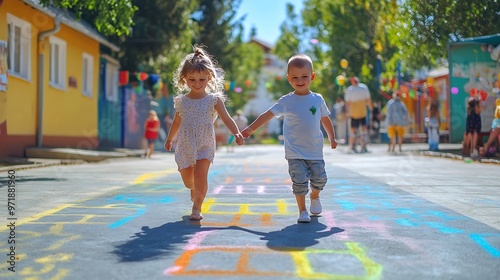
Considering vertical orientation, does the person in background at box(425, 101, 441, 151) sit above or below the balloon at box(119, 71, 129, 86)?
below

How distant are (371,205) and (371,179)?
10.7ft

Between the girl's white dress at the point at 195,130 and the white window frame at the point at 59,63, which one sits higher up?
the white window frame at the point at 59,63

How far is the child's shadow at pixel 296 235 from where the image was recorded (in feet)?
14.4

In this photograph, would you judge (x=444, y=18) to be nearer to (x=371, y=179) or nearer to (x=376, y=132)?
(x=371, y=179)

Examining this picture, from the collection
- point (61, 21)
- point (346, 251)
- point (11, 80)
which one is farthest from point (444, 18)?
point (346, 251)

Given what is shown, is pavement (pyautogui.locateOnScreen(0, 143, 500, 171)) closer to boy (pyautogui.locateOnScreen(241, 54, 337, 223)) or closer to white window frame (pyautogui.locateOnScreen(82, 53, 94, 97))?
white window frame (pyautogui.locateOnScreen(82, 53, 94, 97))

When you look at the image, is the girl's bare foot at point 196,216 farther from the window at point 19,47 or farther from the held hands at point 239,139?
the window at point 19,47

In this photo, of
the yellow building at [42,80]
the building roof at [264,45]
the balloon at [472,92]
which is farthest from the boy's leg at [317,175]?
the building roof at [264,45]

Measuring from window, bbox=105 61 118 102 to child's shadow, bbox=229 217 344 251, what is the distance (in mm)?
19014

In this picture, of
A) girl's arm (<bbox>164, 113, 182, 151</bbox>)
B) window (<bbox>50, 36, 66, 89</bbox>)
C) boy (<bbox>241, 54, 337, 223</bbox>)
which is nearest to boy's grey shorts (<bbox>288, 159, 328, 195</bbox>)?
boy (<bbox>241, 54, 337, 223</bbox>)

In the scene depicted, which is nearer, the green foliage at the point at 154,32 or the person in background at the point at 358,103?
the person in background at the point at 358,103

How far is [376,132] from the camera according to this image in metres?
34.9

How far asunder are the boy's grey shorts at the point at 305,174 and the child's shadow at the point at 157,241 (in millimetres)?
938

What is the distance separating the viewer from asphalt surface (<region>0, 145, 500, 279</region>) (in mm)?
3703
